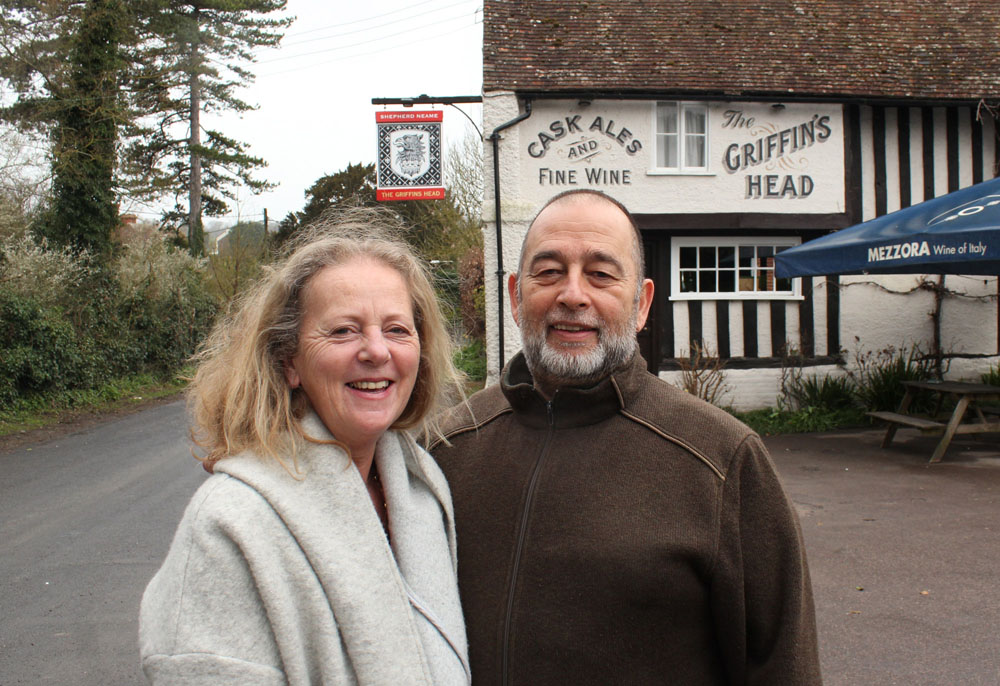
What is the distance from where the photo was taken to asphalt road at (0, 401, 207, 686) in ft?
13.4

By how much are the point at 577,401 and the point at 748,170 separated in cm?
1067

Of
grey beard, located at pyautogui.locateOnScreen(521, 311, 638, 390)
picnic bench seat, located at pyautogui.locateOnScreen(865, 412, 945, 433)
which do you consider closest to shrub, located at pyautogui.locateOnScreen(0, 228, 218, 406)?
picnic bench seat, located at pyautogui.locateOnScreen(865, 412, 945, 433)

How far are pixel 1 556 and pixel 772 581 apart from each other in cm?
613

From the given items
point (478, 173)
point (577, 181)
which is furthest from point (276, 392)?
point (478, 173)

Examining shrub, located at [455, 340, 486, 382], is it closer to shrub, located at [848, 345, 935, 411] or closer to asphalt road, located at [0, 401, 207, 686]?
asphalt road, located at [0, 401, 207, 686]

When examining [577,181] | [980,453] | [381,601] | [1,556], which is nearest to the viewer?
[381,601]

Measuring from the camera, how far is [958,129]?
11.7 metres

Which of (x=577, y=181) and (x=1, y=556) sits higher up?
(x=577, y=181)

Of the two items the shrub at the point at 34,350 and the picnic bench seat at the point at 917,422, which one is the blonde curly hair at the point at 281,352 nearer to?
the picnic bench seat at the point at 917,422

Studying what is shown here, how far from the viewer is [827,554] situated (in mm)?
5484

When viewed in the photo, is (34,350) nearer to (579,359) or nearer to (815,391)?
(815,391)

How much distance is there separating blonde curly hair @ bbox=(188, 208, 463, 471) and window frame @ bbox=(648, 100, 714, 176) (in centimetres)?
1010

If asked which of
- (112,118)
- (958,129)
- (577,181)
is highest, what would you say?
(112,118)

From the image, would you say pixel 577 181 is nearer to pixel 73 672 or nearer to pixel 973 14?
pixel 973 14
